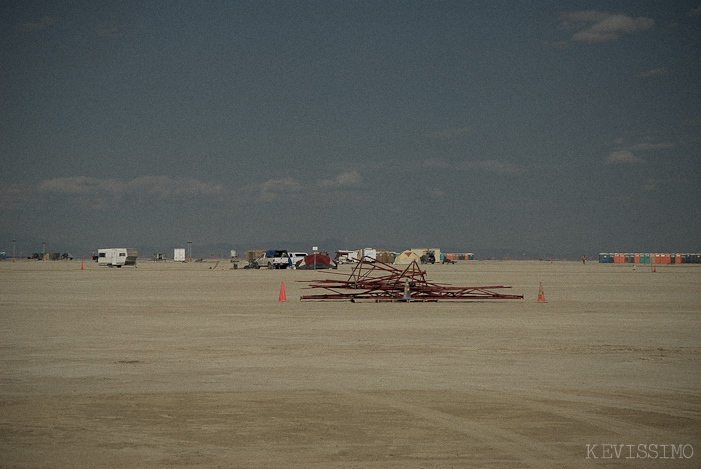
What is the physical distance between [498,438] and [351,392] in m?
3.25

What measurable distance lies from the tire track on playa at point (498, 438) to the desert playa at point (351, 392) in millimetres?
32

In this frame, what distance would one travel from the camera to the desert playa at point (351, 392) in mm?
8141

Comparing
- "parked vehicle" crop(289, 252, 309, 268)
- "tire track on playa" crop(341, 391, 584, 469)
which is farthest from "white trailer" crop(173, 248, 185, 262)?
"tire track on playa" crop(341, 391, 584, 469)

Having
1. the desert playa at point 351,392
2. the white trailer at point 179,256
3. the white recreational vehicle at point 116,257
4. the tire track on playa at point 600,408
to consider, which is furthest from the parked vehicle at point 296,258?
the tire track on playa at point 600,408

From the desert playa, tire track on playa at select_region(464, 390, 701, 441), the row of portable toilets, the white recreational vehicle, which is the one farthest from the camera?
the row of portable toilets

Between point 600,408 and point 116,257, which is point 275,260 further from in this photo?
point 600,408

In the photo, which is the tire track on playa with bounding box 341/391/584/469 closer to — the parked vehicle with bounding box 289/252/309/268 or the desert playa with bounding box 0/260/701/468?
the desert playa with bounding box 0/260/701/468

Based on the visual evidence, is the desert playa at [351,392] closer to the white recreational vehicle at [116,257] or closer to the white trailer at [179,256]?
the white recreational vehicle at [116,257]

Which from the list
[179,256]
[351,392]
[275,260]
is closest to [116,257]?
[275,260]

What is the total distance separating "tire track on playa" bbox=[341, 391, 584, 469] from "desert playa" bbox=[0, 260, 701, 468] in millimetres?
32

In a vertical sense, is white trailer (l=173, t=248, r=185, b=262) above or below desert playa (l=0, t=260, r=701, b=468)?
above

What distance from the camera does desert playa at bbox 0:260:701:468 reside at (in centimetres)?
814

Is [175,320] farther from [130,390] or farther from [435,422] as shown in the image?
[435,422]

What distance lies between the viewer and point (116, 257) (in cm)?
9375
